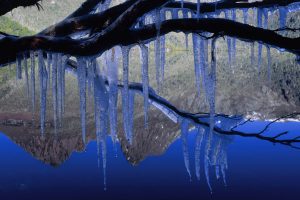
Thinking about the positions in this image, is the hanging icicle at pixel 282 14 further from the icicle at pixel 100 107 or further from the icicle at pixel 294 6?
the icicle at pixel 100 107

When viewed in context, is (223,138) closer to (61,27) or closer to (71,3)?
(61,27)

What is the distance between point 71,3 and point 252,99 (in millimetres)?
121329

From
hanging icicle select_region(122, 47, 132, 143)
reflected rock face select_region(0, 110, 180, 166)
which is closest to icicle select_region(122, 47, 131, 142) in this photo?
hanging icicle select_region(122, 47, 132, 143)

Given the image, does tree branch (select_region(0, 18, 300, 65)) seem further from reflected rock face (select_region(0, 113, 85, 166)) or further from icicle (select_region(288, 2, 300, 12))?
reflected rock face (select_region(0, 113, 85, 166))

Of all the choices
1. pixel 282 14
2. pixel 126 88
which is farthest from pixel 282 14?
pixel 126 88

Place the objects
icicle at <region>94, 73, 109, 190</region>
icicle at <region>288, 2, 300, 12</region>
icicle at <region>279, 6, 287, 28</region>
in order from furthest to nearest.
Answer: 1. icicle at <region>279, 6, 287, 28</region>
2. icicle at <region>288, 2, 300, 12</region>
3. icicle at <region>94, 73, 109, 190</region>

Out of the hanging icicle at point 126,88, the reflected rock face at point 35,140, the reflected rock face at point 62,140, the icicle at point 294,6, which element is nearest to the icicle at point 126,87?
the hanging icicle at point 126,88

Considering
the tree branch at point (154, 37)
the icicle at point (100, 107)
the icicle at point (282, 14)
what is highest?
the icicle at point (282, 14)

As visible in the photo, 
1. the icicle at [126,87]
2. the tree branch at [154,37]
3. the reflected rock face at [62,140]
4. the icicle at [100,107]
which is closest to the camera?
the tree branch at [154,37]

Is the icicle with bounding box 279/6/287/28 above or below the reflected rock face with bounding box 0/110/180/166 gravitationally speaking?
A: above

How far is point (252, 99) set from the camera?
56969 millimetres

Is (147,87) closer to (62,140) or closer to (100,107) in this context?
(100,107)

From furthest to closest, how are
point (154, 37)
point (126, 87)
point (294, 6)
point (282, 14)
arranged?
point (282, 14) → point (294, 6) → point (126, 87) → point (154, 37)

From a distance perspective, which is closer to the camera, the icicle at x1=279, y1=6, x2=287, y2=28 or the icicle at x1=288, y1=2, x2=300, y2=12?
the icicle at x1=288, y1=2, x2=300, y2=12
